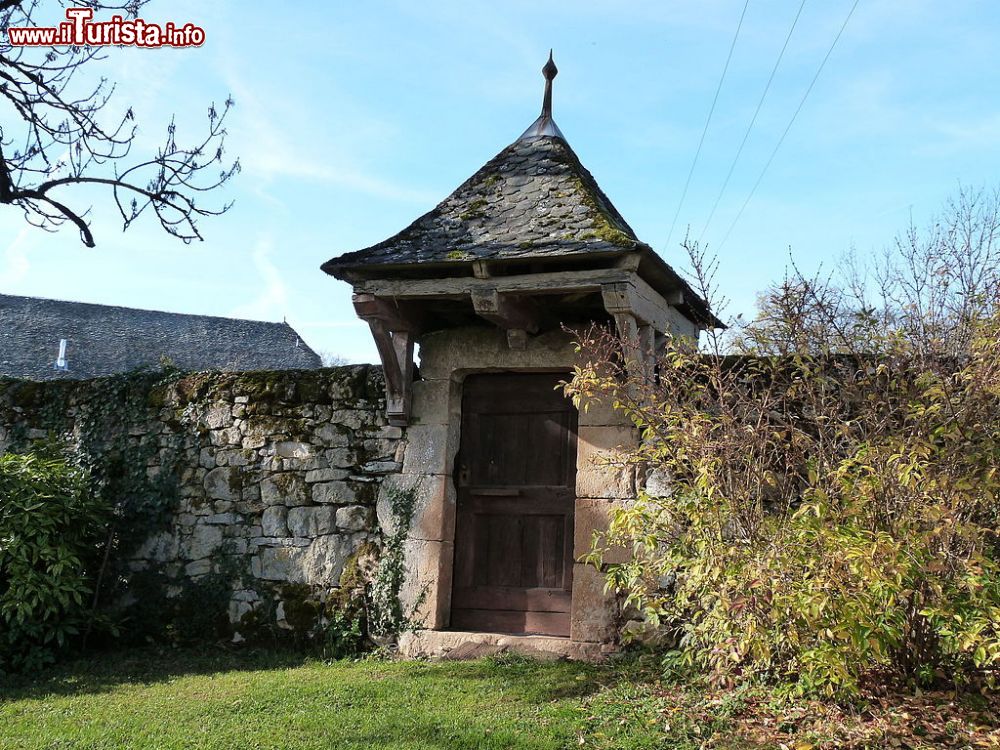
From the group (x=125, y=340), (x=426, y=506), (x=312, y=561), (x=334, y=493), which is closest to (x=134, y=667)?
(x=312, y=561)

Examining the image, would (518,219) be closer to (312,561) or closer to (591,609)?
(591,609)

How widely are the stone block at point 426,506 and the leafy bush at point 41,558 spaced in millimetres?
2201

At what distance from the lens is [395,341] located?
661 cm

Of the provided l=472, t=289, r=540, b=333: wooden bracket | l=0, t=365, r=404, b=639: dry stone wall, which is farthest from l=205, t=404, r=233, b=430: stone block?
l=472, t=289, r=540, b=333: wooden bracket

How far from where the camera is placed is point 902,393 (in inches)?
182

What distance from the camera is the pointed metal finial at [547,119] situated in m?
7.25

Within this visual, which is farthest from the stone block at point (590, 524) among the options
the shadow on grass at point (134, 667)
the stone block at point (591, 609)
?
the shadow on grass at point (134, 667)

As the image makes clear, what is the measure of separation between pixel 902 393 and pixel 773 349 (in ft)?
2.52

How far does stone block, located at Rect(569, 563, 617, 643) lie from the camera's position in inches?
234

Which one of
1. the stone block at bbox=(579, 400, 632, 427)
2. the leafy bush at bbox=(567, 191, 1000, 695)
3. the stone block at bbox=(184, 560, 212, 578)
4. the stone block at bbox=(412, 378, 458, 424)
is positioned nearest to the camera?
the leafy bush at bbox=(567, 191, 1000, 695)

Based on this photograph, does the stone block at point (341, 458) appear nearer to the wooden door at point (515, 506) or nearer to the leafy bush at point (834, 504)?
the wooden door at point (515, 506)

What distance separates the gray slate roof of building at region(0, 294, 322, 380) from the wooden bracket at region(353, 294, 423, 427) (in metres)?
13.5

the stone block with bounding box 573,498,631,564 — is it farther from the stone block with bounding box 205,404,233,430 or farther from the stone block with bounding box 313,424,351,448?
the stone block with bounding box 205,404,233,430

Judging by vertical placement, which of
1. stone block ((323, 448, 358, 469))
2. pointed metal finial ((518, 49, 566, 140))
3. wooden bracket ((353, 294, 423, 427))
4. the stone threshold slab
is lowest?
the stone threshold slab
